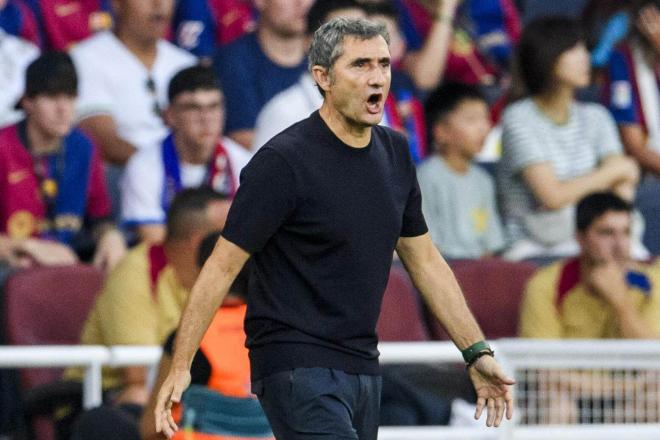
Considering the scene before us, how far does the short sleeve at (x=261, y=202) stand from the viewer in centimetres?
413

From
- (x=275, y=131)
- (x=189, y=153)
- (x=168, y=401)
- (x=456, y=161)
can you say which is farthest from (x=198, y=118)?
(x=168, y=401)

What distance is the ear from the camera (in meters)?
4.18

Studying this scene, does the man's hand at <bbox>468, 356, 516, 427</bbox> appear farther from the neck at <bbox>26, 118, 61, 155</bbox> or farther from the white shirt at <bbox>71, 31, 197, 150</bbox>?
the white shirt at <bbox>71, 31, 197, 150</bbox>

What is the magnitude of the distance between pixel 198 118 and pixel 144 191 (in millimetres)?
419

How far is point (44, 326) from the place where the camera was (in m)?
6.86

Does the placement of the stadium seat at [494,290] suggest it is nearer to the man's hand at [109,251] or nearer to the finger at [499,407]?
the man's hand at [109,251]

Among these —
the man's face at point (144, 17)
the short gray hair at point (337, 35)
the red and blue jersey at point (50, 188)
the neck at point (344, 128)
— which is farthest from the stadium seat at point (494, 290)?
the short gray hair at point (337, 35)

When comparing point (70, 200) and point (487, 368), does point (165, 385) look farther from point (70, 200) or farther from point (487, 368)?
point (70, 200)

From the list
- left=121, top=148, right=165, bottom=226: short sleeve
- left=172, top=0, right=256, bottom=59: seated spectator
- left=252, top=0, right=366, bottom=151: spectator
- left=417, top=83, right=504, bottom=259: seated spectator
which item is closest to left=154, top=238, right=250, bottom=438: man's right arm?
left=252, top=0, right=366, bottom=151: spectator

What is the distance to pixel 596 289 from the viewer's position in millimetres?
7160

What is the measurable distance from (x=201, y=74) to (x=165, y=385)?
12.2 feet

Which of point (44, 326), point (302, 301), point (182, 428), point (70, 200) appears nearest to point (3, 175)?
point (70, 200)

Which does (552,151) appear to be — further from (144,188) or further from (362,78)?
(362,78)

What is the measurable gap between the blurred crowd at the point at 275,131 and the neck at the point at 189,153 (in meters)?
0.01
